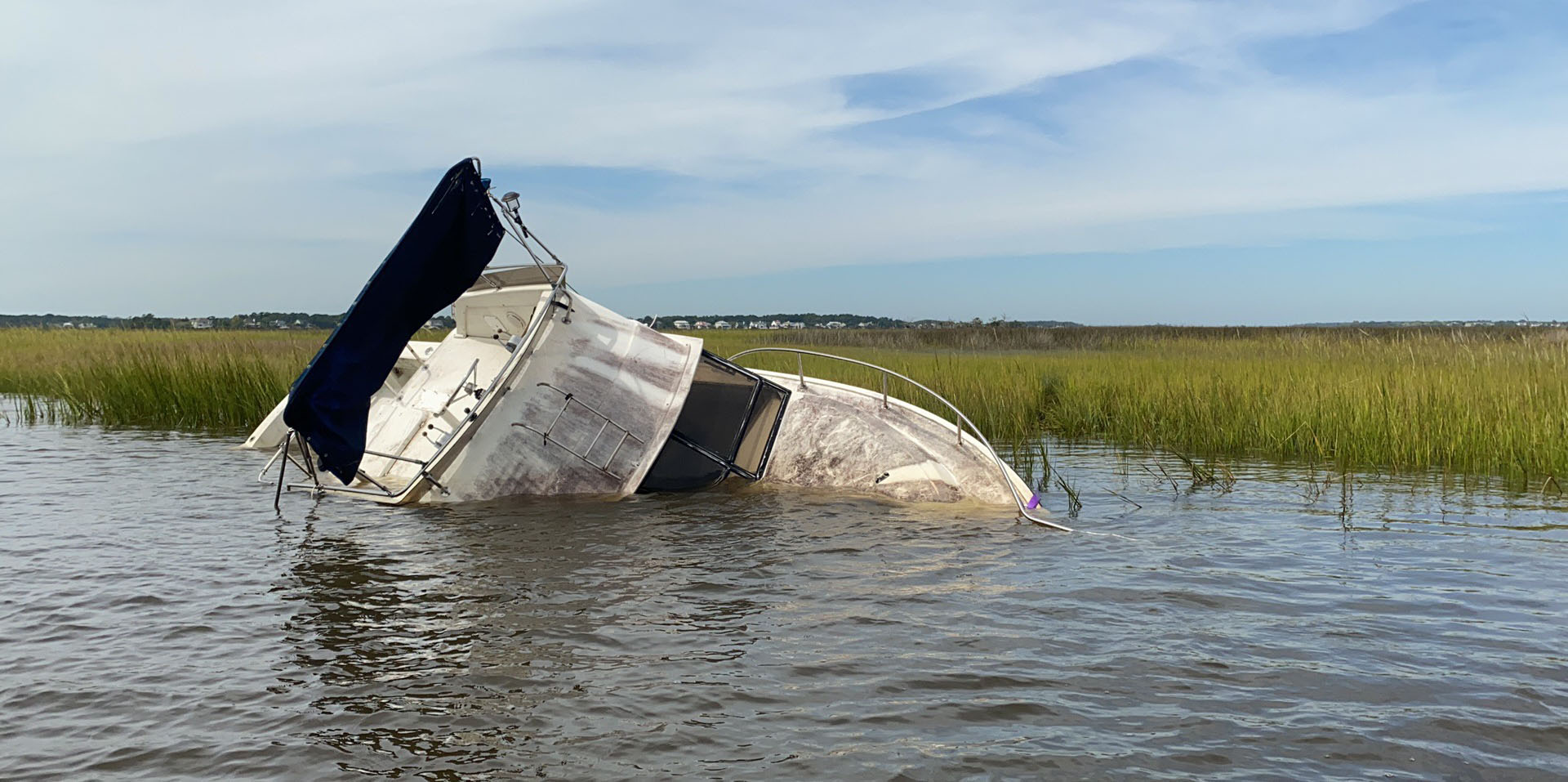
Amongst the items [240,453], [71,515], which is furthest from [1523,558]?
[240,453]

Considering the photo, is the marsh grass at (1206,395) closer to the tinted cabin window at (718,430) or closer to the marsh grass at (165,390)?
the marsh grass at (165,390)

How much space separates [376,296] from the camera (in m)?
9.10

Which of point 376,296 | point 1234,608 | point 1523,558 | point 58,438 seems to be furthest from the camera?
point 58,438

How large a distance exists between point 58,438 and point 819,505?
11669mm

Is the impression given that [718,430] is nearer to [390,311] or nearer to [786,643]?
[390,311]

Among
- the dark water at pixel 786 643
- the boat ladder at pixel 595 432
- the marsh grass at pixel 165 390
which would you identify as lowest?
the dark water at pixel 786 643

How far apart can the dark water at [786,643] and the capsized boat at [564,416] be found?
21.5 inches

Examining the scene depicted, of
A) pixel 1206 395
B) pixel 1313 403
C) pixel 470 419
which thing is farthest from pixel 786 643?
pixel 1206 395

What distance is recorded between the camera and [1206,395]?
46.9ft

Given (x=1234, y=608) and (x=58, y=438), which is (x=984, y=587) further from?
(x=58, y=438)

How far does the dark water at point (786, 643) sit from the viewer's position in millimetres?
4328

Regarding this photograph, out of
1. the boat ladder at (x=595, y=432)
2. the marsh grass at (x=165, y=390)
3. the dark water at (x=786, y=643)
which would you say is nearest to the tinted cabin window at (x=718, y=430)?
the boat ladder at (x=595, y=432)

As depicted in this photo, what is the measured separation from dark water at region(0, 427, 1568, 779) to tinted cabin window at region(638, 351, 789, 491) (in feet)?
3.21

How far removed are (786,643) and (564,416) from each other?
4.76 m
